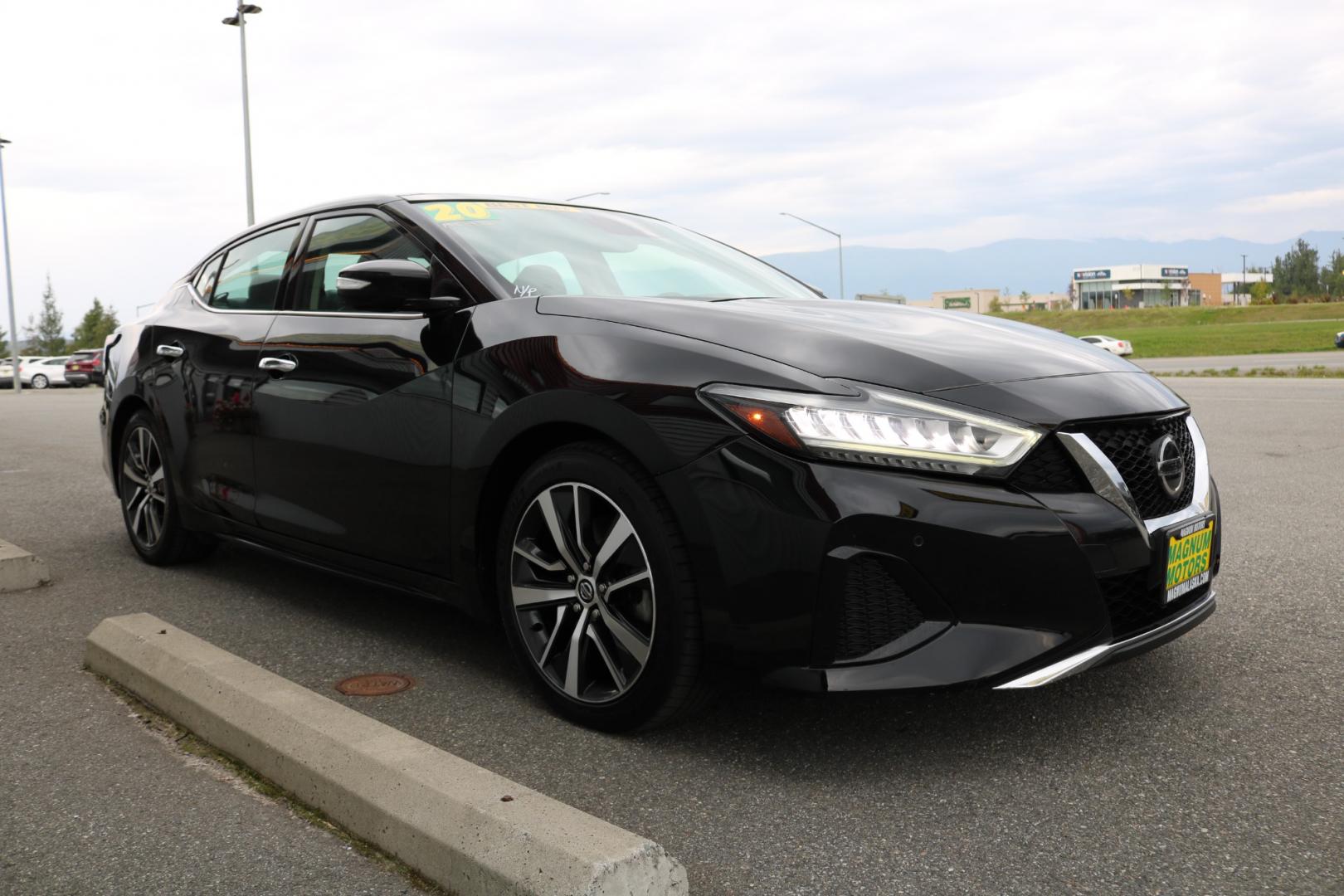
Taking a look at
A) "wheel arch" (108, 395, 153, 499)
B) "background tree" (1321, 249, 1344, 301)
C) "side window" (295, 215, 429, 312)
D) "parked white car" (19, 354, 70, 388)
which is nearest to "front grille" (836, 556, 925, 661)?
"side window" (295, 215, 429, 312)

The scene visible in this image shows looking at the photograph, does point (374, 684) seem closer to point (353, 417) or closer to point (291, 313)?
point (353, 417)

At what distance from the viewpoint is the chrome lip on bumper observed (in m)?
2.63

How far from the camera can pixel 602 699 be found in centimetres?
308

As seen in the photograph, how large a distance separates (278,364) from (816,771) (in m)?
2.37

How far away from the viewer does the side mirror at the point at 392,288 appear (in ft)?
11.1

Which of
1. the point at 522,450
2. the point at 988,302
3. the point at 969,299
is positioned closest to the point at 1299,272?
the point at 988,302

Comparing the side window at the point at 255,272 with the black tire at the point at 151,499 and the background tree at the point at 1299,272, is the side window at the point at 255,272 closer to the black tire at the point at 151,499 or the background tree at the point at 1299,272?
the black tire at the point at 151,499

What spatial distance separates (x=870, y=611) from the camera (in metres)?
2.63

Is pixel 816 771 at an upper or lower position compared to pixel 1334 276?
lower

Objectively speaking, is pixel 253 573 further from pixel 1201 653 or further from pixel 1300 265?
pixel 1300 265

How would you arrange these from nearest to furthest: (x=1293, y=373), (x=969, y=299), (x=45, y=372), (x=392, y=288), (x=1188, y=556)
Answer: (x=1188, y=556), (x=392, y=288), (x=1293, y=373), (x=45, y=372), (x=969, y=299)

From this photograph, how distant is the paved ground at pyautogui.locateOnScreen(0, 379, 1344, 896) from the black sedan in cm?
29

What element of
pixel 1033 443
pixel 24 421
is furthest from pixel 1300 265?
pixel 1033 443

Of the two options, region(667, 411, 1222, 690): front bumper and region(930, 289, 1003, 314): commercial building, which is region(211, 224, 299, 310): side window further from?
region(930, 289, 1003, 314): commercial building
